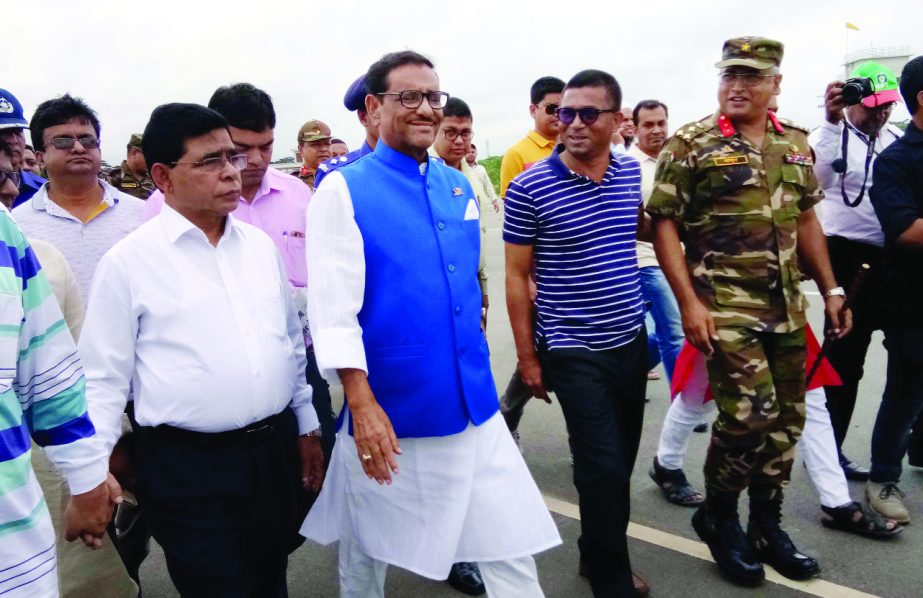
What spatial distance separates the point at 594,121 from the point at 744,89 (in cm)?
65

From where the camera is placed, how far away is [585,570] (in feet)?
10.1

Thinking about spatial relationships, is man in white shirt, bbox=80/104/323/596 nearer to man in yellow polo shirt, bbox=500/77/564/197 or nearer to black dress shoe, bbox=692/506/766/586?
black dress shoe, bbox=692/506/766/586

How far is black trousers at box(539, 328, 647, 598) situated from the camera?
268 centimetres

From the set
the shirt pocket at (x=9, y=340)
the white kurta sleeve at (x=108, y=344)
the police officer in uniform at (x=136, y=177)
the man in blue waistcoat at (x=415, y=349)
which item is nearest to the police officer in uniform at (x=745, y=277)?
the man in blue waistcoat at (x=415, y=349)

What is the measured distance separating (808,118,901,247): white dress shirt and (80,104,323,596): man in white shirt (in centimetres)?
284

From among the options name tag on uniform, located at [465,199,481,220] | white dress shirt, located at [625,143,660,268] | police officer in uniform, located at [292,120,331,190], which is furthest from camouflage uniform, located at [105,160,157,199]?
name tag on uniform, located at [465,199,481,220]

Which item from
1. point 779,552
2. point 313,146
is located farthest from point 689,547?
point 313,146

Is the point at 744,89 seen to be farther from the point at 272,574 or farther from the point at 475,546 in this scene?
the point at 272,574

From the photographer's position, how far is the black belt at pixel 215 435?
7.12ft

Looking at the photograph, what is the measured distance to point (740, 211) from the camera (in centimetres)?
290

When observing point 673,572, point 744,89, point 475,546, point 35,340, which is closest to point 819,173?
point 744,89

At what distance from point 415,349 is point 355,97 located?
1513 mm

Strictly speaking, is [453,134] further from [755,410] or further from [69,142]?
[755,410]

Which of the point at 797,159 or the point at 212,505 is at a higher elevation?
the point at 797,159
